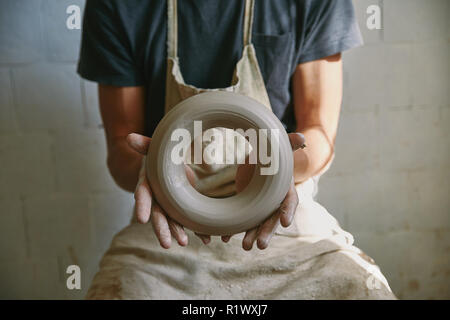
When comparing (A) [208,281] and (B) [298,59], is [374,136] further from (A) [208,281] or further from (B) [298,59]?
(A) [208,281]

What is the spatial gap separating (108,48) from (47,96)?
386mm

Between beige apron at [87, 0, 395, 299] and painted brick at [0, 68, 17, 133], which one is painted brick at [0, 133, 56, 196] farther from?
beige apron at [87, 0, 395, 299]

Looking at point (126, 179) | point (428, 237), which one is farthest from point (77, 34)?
point (428, 237)

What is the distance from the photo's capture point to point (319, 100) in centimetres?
106

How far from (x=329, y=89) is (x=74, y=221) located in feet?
3.06

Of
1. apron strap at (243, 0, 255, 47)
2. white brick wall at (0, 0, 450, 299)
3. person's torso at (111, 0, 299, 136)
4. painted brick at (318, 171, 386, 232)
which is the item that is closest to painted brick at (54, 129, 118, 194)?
white brick wall at (0, 0, 450, 299)

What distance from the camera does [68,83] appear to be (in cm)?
131

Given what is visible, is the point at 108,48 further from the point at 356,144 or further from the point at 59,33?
the point at 356,144

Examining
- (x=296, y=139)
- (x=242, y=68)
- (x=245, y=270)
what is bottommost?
(x=245, y=270)

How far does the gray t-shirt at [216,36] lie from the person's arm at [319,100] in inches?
1.3

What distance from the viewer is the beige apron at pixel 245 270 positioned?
0.80 meters

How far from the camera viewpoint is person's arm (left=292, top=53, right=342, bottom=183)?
1.04 meters

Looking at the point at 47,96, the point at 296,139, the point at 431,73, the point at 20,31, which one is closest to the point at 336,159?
the point at 431,73

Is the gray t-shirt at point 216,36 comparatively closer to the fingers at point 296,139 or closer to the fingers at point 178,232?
the fingers at point 296,139
